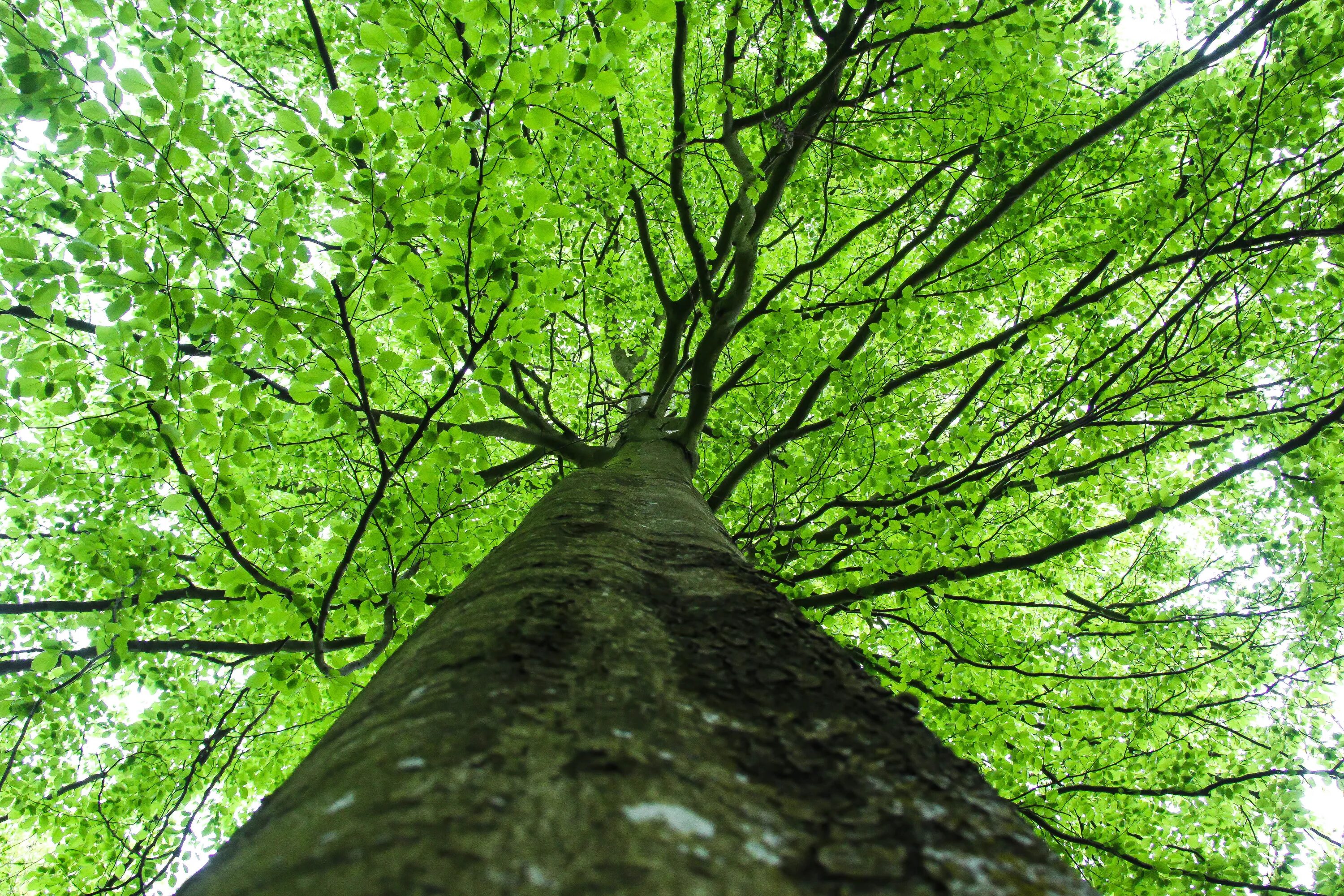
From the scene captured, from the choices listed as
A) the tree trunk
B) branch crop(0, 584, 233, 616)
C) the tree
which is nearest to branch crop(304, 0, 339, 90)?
the tree

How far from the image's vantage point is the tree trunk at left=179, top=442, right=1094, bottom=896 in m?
0.65

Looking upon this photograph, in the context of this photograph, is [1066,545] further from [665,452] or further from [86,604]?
[86,604]

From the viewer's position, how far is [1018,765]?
5082mm

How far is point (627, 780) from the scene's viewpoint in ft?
2.58

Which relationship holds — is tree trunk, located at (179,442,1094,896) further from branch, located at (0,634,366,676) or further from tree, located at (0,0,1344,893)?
branch, located at (0,634,366,676)

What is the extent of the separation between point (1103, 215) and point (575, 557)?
230 inches

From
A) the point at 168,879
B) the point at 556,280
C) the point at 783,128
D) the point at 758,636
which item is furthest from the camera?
the point at 168,879

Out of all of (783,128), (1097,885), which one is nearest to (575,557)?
(783,128)

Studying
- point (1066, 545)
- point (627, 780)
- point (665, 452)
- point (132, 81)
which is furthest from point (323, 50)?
point (1066, 545)

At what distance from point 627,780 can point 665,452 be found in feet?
12.1

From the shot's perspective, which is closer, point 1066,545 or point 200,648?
point 200,648

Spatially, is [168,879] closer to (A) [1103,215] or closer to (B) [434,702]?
(B) [434,702]

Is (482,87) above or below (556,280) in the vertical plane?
above

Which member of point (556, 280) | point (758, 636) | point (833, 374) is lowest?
point (758, 636)
